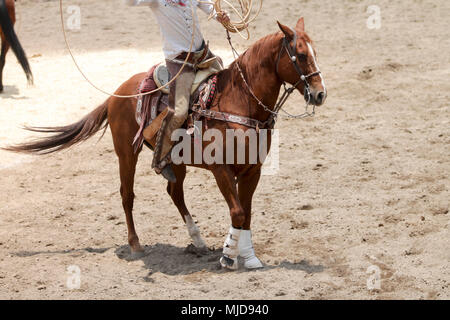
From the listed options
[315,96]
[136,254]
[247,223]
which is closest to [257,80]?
[315,96]

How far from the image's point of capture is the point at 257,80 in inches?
229

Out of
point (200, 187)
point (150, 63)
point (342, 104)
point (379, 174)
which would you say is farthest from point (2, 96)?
point (379, 174)

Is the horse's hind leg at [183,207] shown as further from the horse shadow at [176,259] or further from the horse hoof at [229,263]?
the horse hoof at [229,263]

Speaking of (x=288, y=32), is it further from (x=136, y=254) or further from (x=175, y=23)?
(x=136, y=254)

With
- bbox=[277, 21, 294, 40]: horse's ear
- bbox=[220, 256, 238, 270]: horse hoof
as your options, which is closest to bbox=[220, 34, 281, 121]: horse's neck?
bbox=[277, 21, 294, 40]: horse's ear

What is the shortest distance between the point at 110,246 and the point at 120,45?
22.6 feet

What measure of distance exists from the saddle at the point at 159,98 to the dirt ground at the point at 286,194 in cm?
118

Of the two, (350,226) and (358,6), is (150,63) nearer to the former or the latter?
(358,6)

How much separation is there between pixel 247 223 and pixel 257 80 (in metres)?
1.23

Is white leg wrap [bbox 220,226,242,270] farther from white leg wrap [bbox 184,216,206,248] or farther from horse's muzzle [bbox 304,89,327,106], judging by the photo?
horse's muzzle [bbox 304,89,327,106]

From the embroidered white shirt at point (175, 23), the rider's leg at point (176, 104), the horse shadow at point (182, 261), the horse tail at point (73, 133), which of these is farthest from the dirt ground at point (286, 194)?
the embroidered white shirt at point (175, 23)

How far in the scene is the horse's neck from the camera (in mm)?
5766

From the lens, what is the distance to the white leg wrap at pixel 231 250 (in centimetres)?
595

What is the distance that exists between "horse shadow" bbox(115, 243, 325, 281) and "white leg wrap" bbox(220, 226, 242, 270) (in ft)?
0.26
